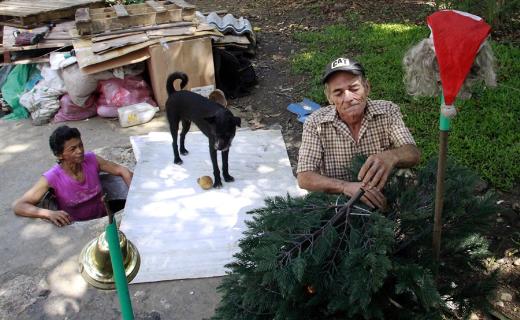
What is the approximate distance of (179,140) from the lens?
536 centimetres

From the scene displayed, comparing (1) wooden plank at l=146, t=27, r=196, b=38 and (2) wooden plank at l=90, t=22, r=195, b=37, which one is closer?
(1) wooden plank at l=146, t=27, r=196, b=38

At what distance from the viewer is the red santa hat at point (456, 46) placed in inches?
49.3

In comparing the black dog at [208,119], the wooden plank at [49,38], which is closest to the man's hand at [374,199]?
the black dog at [208,119]

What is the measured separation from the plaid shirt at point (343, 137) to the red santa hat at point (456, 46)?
5.16 ft

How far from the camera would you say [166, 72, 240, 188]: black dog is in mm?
4160

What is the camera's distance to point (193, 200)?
176 inches

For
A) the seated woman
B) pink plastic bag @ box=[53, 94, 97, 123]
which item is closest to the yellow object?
the seated woman

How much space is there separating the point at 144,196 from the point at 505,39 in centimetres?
570

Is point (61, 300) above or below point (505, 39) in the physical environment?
below

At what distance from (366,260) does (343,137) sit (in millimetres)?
1477

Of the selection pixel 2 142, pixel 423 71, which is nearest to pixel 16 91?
pixel 2 142

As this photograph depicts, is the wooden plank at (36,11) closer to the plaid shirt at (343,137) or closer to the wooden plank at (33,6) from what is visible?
the wooden plank at (33,6)

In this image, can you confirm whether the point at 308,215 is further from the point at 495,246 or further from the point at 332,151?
the point at 495,246

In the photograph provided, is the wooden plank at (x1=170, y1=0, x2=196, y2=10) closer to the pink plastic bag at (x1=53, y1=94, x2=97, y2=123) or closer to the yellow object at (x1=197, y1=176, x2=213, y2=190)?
the pink plastic bag at (x1=53, y1=94, x2=97, y2=123)
